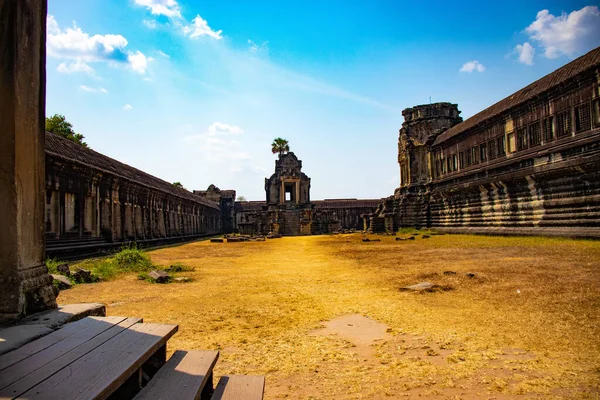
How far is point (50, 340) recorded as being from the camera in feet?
7.66

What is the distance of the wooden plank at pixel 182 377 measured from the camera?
209cm

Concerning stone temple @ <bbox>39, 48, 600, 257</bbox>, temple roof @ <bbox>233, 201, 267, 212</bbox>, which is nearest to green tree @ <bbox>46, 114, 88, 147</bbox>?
stone temple @ <bbox>39, 48, 600, 257</bbox>

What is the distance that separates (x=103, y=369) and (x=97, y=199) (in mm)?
16714

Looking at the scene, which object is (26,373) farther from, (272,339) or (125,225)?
(125,225)

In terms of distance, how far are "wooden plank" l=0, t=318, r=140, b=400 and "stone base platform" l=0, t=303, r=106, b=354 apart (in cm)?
38

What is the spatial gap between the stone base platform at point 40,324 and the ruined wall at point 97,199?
37.7 feet

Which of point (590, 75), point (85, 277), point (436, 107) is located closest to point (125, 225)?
point (85, 277)

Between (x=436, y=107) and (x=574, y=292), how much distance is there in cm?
2791

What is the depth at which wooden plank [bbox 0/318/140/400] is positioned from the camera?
63.4 inches

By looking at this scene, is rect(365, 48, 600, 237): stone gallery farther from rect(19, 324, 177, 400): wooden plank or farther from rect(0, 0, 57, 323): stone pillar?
rect(0, 0, 57, 323): stone pillar

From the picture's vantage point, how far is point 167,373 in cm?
240

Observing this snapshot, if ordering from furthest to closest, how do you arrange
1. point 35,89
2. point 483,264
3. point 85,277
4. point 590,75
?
point 590,75 < point 483,264 < point 85,277 < point 35,89

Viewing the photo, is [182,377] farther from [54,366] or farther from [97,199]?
[97,199]

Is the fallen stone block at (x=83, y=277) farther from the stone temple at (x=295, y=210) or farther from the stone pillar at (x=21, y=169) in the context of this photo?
the stone temple at (x=295, y=210)
